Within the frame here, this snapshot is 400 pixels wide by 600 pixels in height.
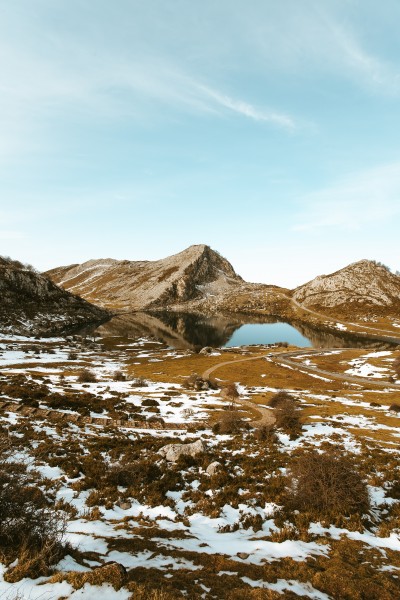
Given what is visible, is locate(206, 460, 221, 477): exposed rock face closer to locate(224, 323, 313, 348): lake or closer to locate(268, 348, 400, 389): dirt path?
locate(268, 348, 400, 389): dirt path

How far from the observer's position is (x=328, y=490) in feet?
60.0

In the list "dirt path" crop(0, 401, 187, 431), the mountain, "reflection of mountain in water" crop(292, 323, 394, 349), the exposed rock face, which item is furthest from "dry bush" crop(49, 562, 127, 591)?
the mountain

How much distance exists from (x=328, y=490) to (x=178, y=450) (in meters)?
12.3

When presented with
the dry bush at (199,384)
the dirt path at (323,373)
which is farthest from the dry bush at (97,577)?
the dirt path at (323,373)

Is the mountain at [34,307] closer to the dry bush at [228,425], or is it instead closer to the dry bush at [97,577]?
the dry bush at [228,425]

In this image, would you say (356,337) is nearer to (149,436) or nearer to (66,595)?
(149,436)

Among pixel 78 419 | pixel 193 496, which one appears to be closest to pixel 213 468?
→ pixel 193 496

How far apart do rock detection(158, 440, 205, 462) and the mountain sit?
126621mm

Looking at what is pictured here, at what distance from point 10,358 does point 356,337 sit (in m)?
153

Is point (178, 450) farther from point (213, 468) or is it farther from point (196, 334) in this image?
point (196, 334)

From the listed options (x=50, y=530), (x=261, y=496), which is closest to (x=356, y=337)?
(x=261, y=496)

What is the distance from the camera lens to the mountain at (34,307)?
142875 millimetres

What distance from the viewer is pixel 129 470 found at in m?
21.3

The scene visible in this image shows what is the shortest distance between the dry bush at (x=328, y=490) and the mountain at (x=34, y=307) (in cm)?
13823
